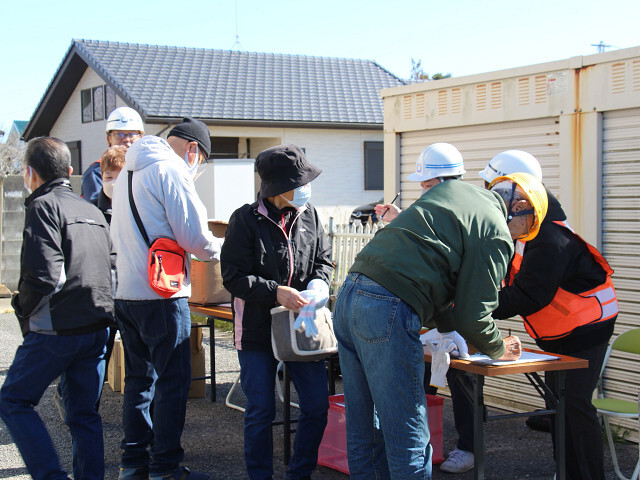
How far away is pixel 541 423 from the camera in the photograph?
543 centimetres

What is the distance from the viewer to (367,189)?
25.4m

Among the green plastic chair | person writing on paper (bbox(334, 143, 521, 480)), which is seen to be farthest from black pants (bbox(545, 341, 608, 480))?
person writing on paper (bbox(334, 143, 521, 480))

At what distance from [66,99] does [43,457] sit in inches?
1006

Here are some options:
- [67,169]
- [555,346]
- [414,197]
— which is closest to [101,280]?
[67,169]

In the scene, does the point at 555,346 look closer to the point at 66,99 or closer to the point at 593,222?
the point at 593,222

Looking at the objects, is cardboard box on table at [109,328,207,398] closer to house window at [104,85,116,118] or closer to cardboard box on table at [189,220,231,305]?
cardboard box on table at [189,220,231,305]

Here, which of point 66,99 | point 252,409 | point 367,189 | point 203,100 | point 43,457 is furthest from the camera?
point 66,99

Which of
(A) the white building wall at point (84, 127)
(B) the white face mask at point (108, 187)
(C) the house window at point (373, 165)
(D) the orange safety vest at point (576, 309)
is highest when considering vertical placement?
(A) the white building wall at point (84, 127)

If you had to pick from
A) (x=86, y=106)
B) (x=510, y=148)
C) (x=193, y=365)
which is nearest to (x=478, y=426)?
(x=510, y=148)

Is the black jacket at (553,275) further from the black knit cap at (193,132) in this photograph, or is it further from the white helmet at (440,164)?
the black knit cap at (193,132)

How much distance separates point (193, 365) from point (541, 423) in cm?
293

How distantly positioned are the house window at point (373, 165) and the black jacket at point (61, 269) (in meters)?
21.4

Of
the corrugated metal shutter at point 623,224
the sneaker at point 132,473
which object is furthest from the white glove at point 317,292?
the corrugated metal shutter at point 623,224

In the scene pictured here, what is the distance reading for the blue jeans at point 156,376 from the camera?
4070 mm
